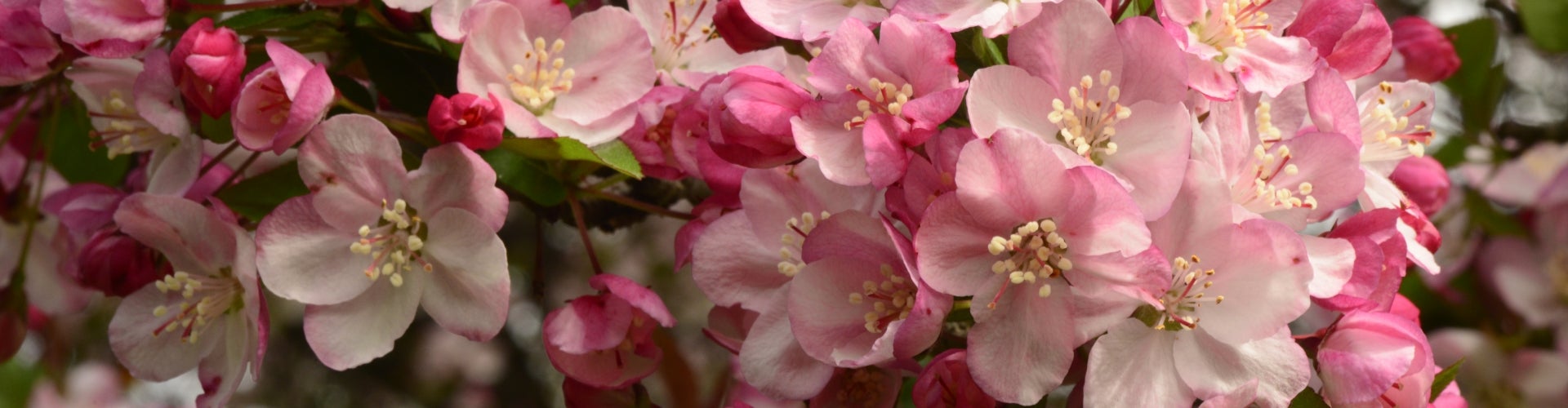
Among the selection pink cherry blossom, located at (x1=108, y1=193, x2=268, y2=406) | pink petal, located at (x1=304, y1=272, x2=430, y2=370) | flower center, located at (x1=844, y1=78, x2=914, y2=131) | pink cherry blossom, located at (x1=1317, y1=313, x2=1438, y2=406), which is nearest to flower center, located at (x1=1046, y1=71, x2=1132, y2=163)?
flower center, located at (x1=844, y1=78, x2=914, y2=131)

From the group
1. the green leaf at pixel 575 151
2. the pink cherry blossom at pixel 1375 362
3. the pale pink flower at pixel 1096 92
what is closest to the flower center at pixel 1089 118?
the pale pink flower at pixel 1096 92

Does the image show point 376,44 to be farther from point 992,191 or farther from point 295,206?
point 992,191

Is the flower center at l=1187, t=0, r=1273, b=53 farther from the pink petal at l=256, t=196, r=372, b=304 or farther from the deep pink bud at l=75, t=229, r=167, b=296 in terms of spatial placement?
the deep pink bud at l=75, t=229, r=167, b=296

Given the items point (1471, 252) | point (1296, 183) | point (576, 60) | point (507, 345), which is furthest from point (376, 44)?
point (507, 345)

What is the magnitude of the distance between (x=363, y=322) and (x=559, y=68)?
0.28m

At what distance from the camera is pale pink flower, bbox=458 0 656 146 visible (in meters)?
1.00

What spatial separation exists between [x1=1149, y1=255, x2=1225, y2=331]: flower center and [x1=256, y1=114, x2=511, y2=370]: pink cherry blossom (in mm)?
490

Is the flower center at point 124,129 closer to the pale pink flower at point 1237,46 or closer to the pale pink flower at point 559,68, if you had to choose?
the pale pink flower at point 559,68

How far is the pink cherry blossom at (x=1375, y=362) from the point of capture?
33.7 inches

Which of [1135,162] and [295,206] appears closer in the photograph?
[1135,162]

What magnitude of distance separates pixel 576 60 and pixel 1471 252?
1.44m

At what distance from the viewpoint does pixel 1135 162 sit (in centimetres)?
84

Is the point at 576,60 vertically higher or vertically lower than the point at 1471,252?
higher

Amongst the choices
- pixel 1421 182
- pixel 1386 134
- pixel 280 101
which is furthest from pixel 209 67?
pixel 1421 182
